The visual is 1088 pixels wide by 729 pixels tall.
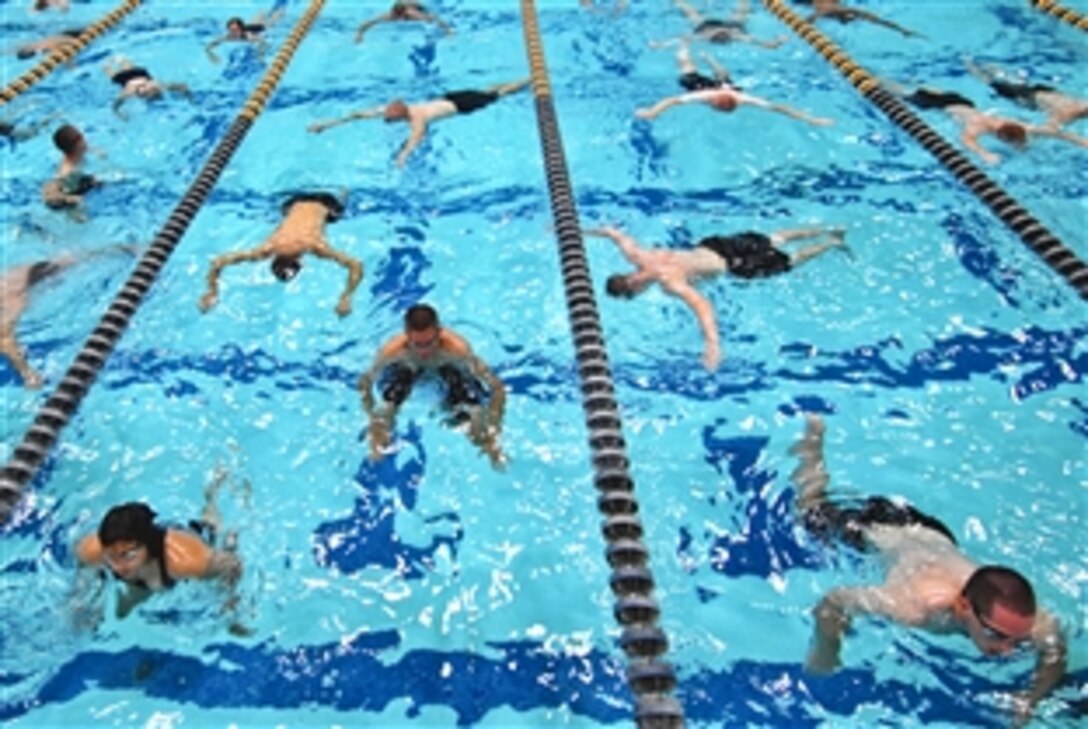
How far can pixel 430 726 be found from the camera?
286cm

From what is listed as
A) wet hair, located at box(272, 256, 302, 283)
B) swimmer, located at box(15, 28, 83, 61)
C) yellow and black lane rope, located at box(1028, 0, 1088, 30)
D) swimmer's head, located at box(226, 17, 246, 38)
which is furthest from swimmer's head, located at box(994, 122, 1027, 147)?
swimmer, located at box(15, 28, 83, 61)

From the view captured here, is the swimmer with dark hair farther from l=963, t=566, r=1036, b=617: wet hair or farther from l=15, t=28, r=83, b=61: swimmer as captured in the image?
l=963, t=566, r=1036, b=617: wet hair

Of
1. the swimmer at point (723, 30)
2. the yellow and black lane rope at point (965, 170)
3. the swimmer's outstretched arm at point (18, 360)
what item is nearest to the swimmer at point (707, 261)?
the yellow and black lane rope at point (965, 170)

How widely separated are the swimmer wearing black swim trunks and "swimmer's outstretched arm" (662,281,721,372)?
7.32 ft

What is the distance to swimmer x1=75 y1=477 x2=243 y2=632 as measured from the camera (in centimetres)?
283

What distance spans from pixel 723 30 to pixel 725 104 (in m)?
1.62

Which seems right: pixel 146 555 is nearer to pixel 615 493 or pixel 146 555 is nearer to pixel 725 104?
pixel 615 493

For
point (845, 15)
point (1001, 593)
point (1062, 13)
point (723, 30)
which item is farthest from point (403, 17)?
point (1001, 593)

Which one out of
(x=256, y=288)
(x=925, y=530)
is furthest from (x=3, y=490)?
(x=925, y=530)

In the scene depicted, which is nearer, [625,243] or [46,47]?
[625,243]

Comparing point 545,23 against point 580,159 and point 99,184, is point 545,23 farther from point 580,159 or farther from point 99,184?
point 99,184

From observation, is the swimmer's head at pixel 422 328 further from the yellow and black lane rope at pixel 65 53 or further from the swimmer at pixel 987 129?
the yellow and black lane rope at pixel 65 53

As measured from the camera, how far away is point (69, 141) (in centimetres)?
560

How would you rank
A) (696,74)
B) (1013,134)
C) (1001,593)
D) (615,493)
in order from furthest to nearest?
A: 1. (696,74)
2. (1013,134)
3. (615,493)
4. (1001,593)
